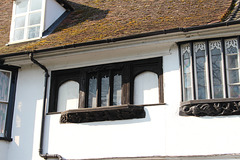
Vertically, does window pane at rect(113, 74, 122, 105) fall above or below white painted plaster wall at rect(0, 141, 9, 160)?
above

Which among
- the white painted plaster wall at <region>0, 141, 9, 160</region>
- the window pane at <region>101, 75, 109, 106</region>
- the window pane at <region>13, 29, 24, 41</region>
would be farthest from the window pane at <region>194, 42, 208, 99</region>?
the window pane at <region>13, 29, 24, 41</region>

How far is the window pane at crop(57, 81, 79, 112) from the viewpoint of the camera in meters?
12.7

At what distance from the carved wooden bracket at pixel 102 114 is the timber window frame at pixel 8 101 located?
1.63m

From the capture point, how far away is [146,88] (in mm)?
11914

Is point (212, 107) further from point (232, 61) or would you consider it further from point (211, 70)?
point (232, 61)

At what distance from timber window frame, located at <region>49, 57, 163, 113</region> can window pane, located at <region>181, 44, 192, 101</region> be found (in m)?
0.62

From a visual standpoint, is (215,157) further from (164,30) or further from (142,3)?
(142,3)

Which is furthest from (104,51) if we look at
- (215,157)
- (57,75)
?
(215,157)

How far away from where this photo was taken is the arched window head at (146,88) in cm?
1176

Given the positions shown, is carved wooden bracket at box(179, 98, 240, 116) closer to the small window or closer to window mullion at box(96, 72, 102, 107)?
window mullion at box(96, 72, 102, 107)

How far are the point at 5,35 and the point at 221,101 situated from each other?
769 centimetres

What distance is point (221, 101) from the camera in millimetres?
10539

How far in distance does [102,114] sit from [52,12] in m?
4.50

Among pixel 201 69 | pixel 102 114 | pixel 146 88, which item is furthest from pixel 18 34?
pixel 201 69
